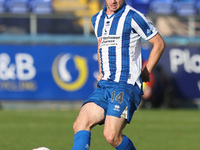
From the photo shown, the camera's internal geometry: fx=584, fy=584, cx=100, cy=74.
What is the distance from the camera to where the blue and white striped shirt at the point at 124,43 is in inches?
227

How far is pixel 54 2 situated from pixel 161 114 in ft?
24.0

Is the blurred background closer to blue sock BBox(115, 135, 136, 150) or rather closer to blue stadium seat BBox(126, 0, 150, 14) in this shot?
blue stadium seat BBox(126, 0, 150, 14)

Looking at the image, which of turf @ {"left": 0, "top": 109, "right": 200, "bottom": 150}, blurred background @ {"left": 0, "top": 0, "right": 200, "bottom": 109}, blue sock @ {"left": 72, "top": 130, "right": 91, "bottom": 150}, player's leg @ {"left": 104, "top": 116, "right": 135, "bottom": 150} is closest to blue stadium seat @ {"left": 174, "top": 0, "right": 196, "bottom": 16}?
blurred background @ {"left": 0, "top": 0, "right": 200, "bottom": 109}

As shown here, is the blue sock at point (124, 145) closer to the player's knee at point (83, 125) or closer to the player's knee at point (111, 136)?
the player's knee at point (111, 136)

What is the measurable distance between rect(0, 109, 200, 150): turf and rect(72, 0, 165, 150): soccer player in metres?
2.78

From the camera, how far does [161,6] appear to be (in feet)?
65.6

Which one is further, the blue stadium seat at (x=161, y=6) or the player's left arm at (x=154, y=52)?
the blue stadium seat at (x=161, y=6)

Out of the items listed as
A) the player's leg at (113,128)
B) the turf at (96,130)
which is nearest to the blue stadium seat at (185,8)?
Answer: the turf at (96,130)

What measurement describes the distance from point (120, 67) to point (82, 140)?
849 millimetres

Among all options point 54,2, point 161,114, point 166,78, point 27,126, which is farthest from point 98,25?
point 54,2

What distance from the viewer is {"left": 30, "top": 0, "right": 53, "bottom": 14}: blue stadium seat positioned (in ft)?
62.6

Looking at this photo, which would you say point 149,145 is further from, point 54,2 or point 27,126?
point 54,2

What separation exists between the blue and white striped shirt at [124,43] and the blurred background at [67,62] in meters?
11.0

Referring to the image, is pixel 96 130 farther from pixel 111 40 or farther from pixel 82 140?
pixel 82 140
